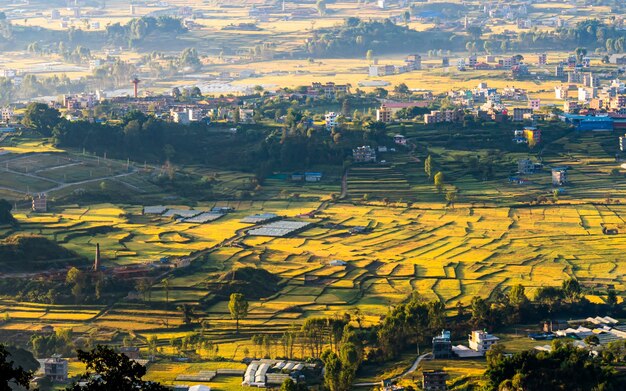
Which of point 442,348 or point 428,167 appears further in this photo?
point 428,167

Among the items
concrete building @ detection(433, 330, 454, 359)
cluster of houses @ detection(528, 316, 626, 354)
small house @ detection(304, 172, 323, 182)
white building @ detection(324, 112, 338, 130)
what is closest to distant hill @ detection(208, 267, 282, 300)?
concrete building @ detection(433, 330, 454, 359)

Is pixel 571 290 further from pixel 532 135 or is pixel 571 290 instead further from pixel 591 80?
pixel 591 80

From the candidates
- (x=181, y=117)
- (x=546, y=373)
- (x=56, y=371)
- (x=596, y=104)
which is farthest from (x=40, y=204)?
(x=596, y=104)

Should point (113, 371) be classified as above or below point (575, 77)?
above

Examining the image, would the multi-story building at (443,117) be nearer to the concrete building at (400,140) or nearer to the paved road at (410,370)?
the concrete building at (400,140)

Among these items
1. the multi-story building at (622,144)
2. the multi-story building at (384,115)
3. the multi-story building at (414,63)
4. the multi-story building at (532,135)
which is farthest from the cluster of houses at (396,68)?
the multi-story building at (622,144)
